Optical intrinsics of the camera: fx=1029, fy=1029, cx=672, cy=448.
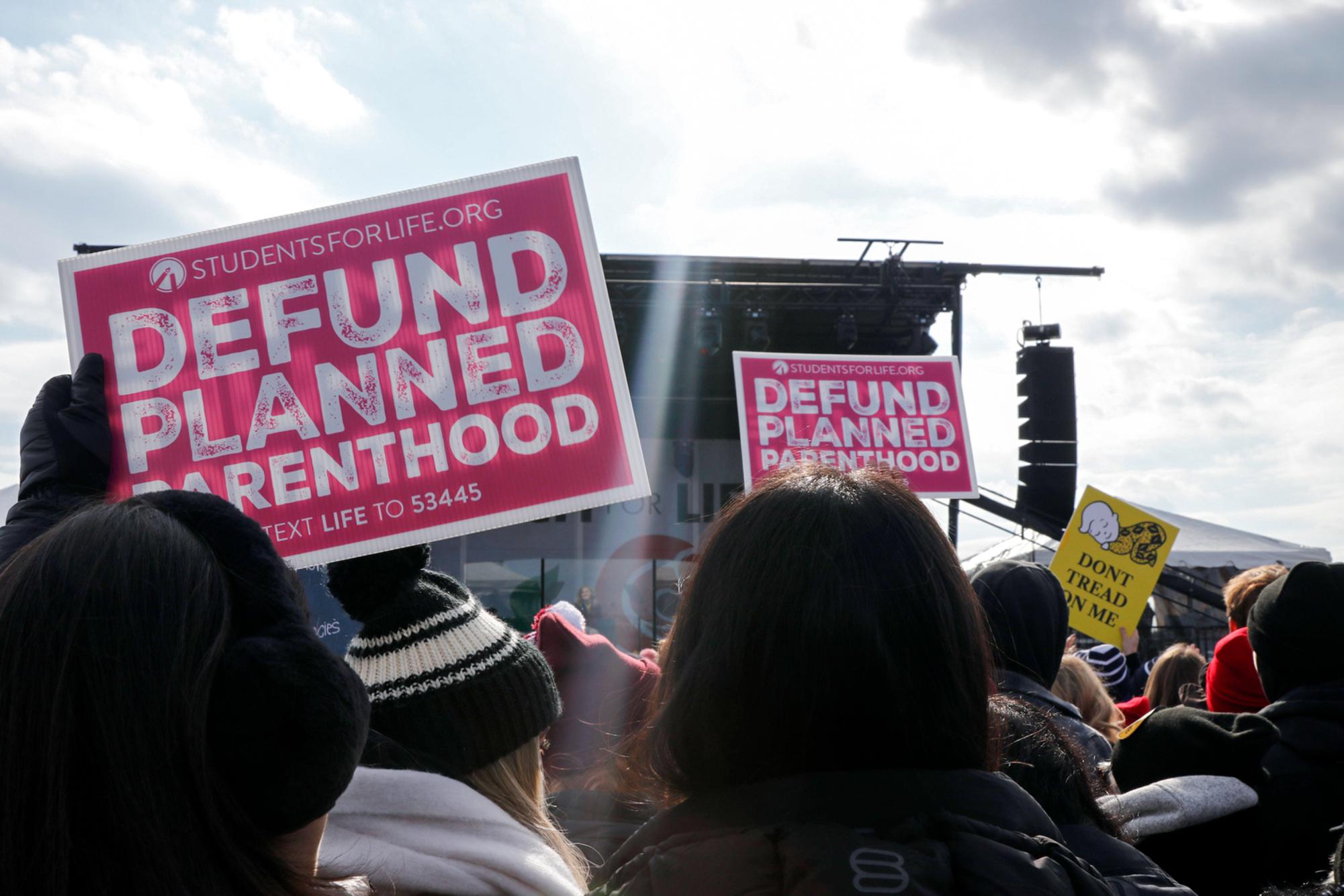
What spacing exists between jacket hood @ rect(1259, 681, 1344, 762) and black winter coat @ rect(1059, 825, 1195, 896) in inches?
46.9

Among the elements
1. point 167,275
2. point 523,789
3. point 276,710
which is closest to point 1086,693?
point 523,789

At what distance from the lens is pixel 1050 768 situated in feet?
4.53

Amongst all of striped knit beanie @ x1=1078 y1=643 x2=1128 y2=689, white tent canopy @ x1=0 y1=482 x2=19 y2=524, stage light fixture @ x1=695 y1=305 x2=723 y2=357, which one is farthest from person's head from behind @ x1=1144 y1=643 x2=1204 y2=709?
stage light fixture @ x1=695 y1=305 x2=723 y2=357

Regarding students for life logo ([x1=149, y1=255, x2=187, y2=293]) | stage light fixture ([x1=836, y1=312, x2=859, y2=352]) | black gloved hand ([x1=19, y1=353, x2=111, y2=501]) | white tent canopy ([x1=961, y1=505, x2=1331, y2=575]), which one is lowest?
white tent canopy ([x1=961, y1=505, x2=1331, y2=575])

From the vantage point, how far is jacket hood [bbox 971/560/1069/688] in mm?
2012

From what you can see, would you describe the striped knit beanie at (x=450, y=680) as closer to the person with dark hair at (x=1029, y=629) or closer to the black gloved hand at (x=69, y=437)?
the black gloved hand at (x=69, y=437)

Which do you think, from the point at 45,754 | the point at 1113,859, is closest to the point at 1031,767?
the point at 1113,859

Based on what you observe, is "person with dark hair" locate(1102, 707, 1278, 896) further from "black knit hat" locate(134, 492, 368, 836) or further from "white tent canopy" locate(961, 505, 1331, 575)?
"white tent canopy" locate(961, 505, 1331, 575)

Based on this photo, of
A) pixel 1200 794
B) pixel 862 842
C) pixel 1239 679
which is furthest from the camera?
pixel 1239 679

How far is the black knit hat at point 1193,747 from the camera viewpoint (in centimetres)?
193

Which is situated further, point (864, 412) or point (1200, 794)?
point (864, 412)

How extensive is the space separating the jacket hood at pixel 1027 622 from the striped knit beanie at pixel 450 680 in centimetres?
95

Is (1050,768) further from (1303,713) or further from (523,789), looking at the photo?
(1303,713)

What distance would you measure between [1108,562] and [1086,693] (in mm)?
3244
